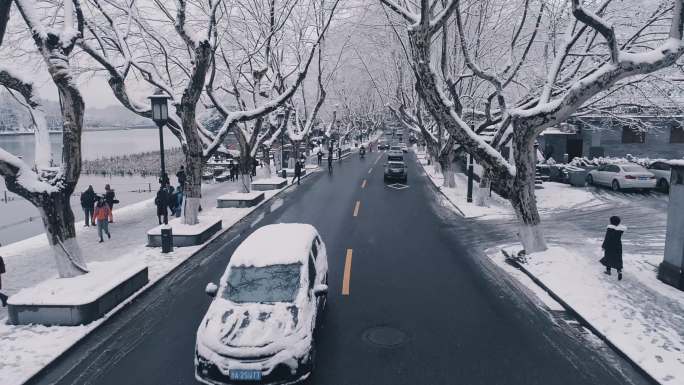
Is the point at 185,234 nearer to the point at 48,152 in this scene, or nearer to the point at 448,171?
the point at 48,152

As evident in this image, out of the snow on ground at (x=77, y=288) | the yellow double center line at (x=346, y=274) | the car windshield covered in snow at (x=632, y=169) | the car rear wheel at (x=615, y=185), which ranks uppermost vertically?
the car windshield covered in snow at (x=632, y=169)

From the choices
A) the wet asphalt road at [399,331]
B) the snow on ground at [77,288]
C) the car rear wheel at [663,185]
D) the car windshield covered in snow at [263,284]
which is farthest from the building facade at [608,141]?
the snow on ground at [77,288]

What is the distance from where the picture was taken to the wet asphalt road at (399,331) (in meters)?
6.58

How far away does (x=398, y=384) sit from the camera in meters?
6.28

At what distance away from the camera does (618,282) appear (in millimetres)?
9836

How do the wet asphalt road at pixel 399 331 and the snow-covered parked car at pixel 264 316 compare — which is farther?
the wet asphalt road at pixel 399 331

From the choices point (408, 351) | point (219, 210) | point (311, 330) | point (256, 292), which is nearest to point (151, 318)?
point (256, 292)

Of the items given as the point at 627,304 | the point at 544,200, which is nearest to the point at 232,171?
the point at 544,200

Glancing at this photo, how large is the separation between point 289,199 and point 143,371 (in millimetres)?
16633

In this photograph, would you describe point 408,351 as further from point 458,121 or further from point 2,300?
point 2,300

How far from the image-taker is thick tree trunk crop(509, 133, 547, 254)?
1135cm

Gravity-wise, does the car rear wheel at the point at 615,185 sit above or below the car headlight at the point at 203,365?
above

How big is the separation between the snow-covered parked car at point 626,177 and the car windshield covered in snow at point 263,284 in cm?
2117

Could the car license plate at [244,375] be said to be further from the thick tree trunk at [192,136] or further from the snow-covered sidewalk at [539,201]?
the snow-covered sidewalk at [539,201]
